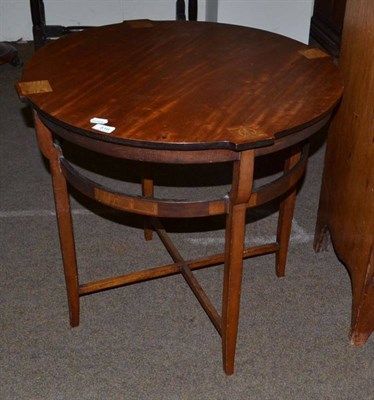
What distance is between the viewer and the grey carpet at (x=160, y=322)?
182 centimetres

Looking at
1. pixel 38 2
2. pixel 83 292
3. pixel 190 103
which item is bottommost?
pixel 83 292

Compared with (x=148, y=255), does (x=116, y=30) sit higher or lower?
higher

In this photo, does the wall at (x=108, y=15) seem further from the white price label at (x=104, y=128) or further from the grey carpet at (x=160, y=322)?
the white price label at (x=104, y=128)

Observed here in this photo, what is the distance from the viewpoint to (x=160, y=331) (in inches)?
78.8

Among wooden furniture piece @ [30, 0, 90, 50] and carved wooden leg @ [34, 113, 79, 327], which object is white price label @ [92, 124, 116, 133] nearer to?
carved wooden leg @ [34, 113, 79, 327]

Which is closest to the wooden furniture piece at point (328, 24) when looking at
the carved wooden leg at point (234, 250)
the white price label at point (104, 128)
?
the carved wooden leg at point (234, 250)

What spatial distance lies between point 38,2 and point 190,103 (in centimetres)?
243

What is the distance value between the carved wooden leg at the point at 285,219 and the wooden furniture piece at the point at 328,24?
2.20 m

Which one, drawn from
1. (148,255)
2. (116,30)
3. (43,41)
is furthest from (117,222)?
(43,41)

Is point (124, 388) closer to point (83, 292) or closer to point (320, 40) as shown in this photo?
point (83, 292)

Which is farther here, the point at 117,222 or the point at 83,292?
the point at 117,222

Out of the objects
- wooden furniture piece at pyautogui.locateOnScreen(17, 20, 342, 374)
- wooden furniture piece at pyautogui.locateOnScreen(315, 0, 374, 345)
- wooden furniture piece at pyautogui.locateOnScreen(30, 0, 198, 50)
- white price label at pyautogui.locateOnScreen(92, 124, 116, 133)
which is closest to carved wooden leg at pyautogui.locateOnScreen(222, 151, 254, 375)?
wooden furniture piece at pyautogui.locateOnScreen(17, 20, 342, 374)

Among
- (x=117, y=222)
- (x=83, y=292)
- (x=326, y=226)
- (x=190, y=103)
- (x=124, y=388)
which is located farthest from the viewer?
(x=117, y=222)

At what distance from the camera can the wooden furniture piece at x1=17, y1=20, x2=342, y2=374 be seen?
1.43 m
